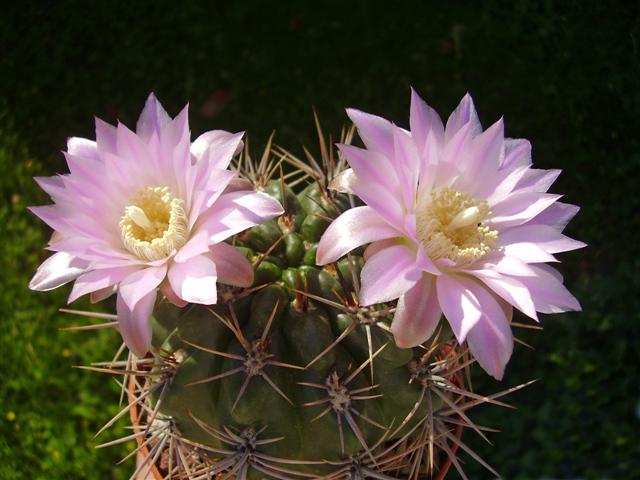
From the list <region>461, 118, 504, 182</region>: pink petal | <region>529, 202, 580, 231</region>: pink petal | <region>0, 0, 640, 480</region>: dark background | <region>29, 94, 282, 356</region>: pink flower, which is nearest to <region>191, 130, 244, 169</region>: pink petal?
<region>29, 94, 282, 356</region>: pink flower

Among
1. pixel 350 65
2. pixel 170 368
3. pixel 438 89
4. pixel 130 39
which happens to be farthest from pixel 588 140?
pixel 170 368

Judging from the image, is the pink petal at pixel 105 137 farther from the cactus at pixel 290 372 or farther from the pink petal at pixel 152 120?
the cactus at pixel 290 372

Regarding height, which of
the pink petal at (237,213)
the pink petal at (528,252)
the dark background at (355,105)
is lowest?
the dark background at (355,105)

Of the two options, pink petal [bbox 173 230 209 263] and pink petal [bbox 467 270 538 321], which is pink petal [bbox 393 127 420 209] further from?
pink petal [bbox 173 230 209 263]

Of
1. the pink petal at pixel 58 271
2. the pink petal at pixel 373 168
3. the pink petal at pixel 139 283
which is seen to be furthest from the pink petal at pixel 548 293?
the pink petal at pixel 58 271

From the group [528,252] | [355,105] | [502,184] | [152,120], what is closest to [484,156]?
[502,184]

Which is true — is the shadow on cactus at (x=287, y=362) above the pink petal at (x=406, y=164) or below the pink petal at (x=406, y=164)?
below

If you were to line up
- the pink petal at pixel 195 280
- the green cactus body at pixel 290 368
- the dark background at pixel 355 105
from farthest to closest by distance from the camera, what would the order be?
the dark background at pixel 355 105 < the green cactus body at pixel 290 368 < the pink petal at pixel 195 280
